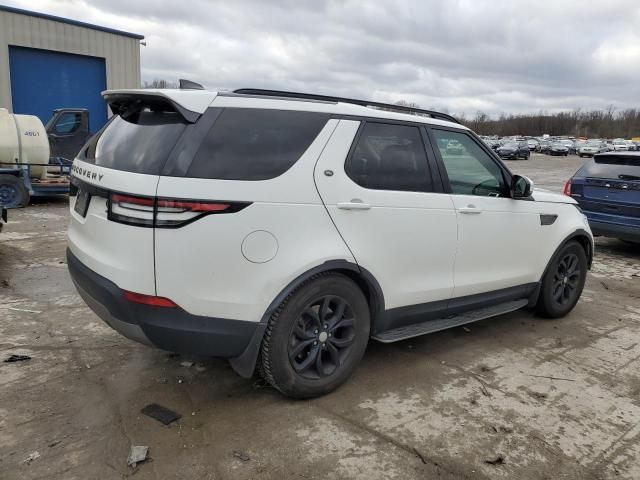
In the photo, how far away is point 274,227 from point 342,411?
1.24 meters

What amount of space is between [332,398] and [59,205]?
9.92 m

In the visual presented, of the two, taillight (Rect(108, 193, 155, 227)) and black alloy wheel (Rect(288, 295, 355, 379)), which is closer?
taillight (Rect(108, 193, 155, 227))

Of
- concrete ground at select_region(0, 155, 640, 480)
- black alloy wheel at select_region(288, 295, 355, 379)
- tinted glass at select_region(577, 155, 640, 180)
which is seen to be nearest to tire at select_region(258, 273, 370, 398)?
black alloy wheel at select_region(288, 295, 355, 379)

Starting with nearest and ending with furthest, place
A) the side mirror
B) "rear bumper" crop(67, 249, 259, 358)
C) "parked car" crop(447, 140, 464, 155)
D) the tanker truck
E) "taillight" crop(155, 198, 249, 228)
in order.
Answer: "taillight" crop(155, 198, 249, 228), "rear bumper" crop(67, 249, 259, 358), "parked car" crop(447, 140, 464, 155), the side mirror, the tanker truck

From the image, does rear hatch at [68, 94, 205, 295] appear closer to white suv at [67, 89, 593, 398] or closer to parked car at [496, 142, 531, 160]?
white suv at [67, 89, 593, 398]

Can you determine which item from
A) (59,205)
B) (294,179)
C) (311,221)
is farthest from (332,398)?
(59,205)

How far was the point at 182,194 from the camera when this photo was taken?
8.91 ft

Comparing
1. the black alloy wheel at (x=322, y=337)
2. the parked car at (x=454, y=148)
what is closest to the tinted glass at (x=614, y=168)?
the parked car at (x=454, y=148)

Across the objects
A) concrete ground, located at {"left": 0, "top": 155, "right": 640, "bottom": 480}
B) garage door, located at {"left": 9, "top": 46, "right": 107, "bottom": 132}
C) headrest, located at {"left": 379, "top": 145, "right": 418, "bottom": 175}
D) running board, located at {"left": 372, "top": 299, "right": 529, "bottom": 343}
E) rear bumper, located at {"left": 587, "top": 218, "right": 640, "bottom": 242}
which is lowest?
concrete ground, located at {"left": 0, "top": 155, "right": 640, "bottom": 480}

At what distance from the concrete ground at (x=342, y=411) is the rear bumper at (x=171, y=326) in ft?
1.63

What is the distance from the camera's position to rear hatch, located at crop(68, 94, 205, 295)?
2.75 m

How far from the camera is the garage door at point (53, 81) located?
1750 centimetres

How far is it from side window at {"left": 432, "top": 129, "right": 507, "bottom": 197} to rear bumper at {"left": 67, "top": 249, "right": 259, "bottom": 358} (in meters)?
1.97

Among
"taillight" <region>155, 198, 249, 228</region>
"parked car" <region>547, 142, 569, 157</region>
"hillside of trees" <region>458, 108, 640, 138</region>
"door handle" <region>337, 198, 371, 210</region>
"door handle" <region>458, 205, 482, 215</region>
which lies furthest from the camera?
"hillside of trees" <region>458, 108, 640, 138</region>
